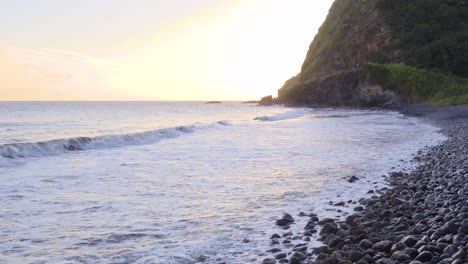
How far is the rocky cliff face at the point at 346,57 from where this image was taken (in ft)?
217

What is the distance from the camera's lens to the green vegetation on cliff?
63.1 meters

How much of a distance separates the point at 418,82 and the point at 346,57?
85.4 ft

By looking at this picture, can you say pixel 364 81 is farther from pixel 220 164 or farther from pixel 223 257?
pixel 223 257

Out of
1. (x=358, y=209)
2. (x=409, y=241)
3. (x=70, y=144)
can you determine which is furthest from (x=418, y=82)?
(x=409, y=241)

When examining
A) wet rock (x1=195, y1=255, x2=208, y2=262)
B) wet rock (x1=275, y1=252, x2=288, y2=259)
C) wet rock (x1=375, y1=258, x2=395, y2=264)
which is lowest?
wet rock (x1=195, y1=255, x2=208, y2=262)

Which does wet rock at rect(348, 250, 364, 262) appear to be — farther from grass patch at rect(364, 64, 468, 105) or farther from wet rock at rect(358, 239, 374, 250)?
grass patch at rect(364, 64, 468, 105)

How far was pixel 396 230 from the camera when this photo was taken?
6117 millimetres

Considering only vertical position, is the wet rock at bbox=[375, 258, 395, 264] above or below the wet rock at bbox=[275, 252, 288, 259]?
above

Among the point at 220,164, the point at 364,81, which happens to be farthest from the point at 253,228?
the point at 364,81

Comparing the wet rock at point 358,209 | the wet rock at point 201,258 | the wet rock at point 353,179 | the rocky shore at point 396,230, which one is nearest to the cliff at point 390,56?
the wet rock at point 353,179

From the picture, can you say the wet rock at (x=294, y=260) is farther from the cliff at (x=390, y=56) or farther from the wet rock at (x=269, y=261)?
the cliff at (x=390, y=56)

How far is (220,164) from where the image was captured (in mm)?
13953

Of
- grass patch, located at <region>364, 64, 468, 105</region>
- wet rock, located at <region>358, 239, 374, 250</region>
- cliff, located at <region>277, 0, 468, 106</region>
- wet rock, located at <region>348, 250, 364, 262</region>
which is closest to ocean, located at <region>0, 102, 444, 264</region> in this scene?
wet rock, located at <region>358, 239, 374, 250</region>

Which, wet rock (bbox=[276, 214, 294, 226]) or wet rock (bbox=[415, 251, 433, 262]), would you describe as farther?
wet rock (bbox=[276, 214, 294, 226])
